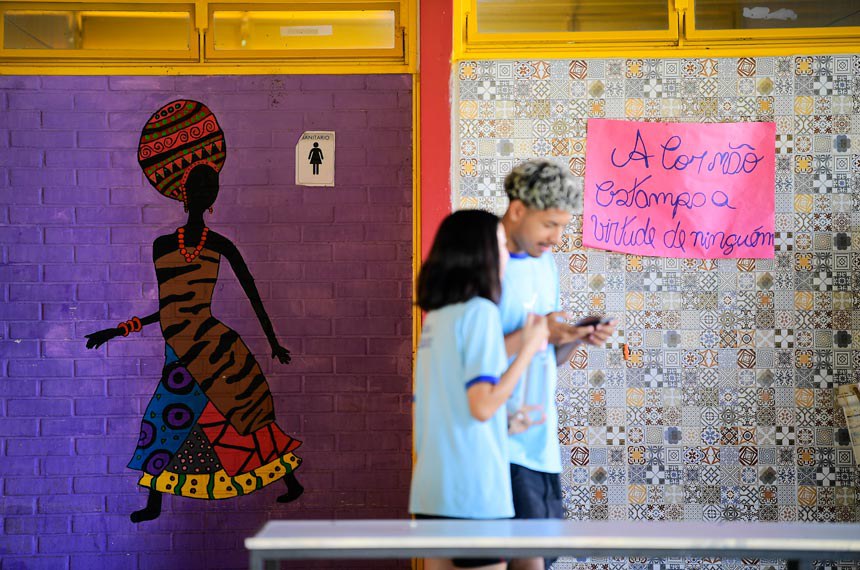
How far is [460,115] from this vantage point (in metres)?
3.94

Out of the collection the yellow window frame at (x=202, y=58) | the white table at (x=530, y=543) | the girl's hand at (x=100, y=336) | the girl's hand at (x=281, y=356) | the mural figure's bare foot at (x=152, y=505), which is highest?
A: the yellow window frame at (x=202, y=58)

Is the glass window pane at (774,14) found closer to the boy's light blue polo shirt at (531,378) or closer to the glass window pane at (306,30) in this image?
the glass window pane at (306,30)

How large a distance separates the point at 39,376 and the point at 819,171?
372 cm

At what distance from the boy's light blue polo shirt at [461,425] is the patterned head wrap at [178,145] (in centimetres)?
212

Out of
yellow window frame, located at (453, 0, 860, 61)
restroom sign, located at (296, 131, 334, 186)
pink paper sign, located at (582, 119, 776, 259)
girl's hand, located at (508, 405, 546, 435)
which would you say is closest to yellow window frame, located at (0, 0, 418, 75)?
restroom sign, located at (296, 131, 334, 186)

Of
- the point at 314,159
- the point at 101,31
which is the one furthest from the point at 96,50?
the point at 314,159

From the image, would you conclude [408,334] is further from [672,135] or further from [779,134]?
[779,134]

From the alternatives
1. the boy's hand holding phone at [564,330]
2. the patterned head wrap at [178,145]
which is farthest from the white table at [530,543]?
the patterned head wrap at [178,145]

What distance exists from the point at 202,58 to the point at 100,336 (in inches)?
55.7

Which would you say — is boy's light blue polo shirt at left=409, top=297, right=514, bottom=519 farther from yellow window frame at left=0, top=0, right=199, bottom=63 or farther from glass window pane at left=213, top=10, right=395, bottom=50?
yellow window frame at left=0, top=0, right=199, bottom=63

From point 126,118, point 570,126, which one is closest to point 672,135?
point 570,126

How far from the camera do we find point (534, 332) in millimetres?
2693

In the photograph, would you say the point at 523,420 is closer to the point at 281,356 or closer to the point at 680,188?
the point at 680,188

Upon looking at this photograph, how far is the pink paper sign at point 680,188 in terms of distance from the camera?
391 centimetres
